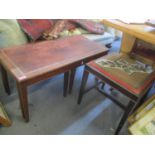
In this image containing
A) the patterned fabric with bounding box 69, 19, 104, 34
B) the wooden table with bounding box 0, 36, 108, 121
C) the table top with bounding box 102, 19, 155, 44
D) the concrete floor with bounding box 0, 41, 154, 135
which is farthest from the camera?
the patterned fabric with bounding box 69, 19, 104, 34

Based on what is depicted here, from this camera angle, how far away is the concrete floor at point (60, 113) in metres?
1.29

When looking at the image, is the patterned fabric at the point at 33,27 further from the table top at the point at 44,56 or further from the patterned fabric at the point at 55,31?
the table top at the point at 44,56

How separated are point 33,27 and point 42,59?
62cm

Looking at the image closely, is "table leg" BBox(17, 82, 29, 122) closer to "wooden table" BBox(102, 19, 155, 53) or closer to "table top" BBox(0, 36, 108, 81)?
"table top" BBox(0, 36, 108, 81)

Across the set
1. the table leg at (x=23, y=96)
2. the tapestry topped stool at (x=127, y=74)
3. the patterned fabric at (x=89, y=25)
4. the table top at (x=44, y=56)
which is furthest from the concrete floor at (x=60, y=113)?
the patterned fabric at (x=89, y=25)

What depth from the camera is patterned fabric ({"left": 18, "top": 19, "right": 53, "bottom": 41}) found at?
5.25 ft

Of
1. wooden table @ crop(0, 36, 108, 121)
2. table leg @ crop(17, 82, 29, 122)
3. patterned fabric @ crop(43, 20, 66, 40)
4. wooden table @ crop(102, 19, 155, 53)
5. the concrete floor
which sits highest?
wooden table @ crop(102, 19, 155, 53)

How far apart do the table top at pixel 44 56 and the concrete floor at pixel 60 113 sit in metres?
0.50

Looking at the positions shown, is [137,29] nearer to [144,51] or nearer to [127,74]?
[127,74]

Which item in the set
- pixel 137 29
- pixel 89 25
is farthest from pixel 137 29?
pixel 89 25

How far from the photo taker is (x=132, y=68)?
121cm

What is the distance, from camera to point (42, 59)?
1.23m

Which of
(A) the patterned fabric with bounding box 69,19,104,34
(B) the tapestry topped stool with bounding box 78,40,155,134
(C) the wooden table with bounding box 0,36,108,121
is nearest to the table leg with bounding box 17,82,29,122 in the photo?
(C) the wooden table with bounding box 0,36,108,121

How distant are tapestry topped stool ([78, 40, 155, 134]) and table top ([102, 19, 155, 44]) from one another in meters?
0.28
